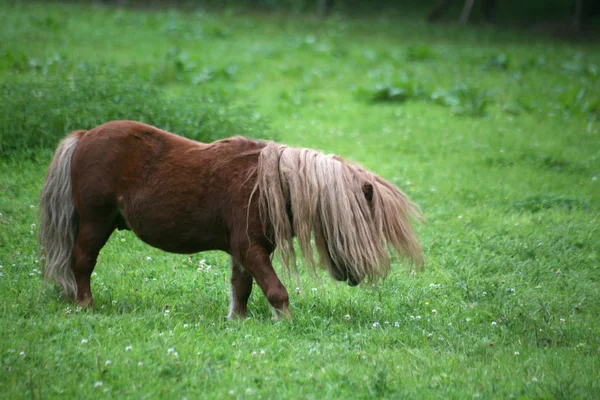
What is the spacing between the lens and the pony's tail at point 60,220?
5508mm

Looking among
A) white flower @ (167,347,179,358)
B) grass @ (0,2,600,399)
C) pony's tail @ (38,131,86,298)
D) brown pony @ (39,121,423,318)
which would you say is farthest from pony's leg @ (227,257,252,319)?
pony's tail @ (38,131,86,298)

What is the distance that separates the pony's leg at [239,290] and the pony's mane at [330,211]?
414mm

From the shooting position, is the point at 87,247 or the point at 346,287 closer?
the point at 87,247

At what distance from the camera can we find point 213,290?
6.30 meters

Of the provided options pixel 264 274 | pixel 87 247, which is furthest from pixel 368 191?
pixel 87 247

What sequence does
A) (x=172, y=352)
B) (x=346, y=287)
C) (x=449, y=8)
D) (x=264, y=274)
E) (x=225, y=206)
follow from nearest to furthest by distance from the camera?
(x=172, y=352), (x=264, y=274), (x=225, y=206), (x=346, y=287), (x=449, y=8)

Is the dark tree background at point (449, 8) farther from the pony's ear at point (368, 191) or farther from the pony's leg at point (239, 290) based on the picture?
the pony's leg at point (239, 290)

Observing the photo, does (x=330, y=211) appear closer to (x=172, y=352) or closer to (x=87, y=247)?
(x=172, y=352)

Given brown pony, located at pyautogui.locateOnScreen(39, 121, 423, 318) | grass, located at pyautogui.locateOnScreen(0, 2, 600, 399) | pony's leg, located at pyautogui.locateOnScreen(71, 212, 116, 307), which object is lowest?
grass, located at pyautogui.locateOnScreen(0, 2, 600, 399)

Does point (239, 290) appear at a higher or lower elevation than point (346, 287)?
higher

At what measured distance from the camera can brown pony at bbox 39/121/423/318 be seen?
5.21 m

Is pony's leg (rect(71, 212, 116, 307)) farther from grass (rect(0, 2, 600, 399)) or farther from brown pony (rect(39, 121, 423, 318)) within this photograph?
grass (rect(0, 2, 600, 399))

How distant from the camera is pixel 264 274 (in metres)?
5.16

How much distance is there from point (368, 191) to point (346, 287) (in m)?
1.44
